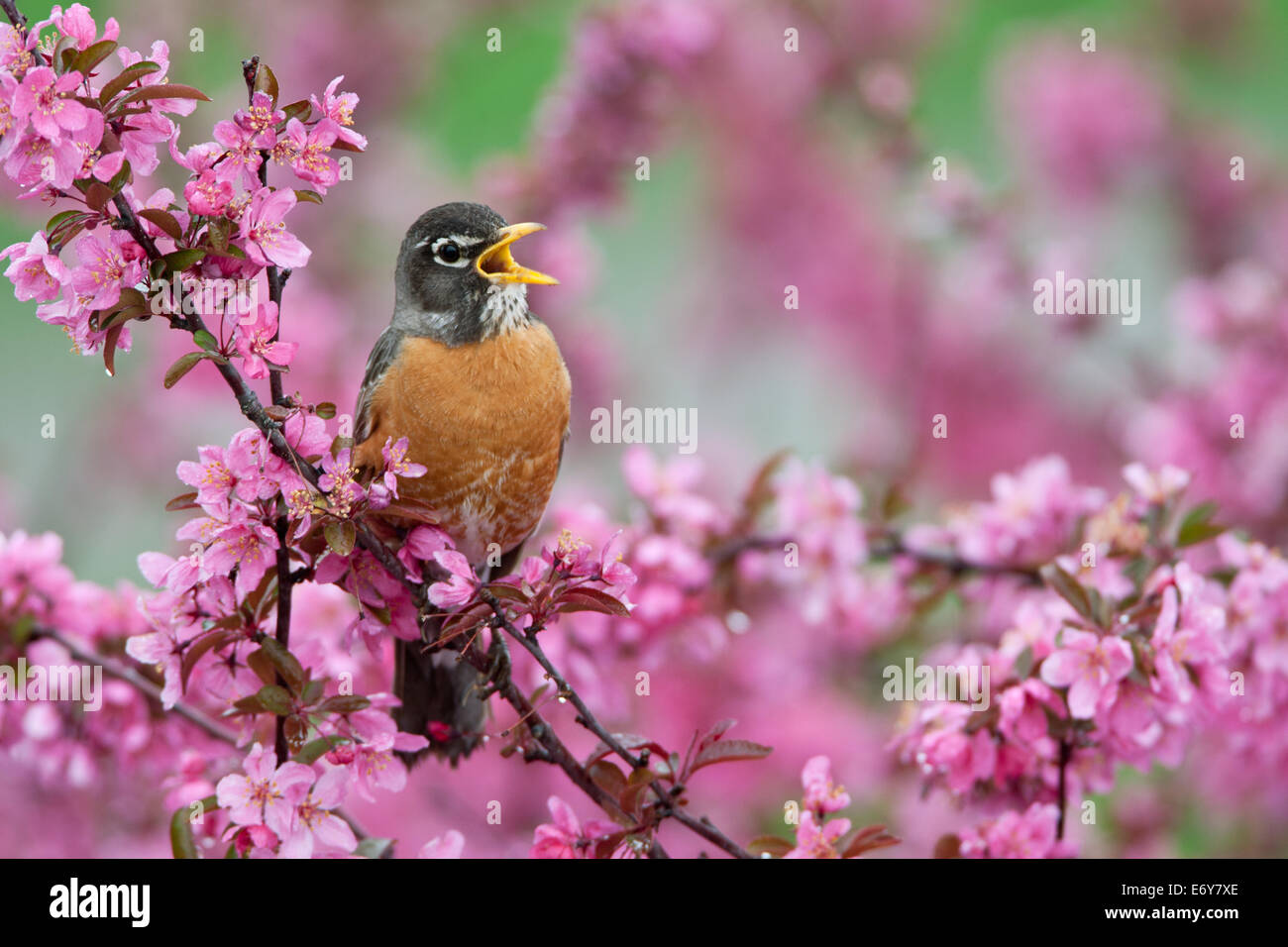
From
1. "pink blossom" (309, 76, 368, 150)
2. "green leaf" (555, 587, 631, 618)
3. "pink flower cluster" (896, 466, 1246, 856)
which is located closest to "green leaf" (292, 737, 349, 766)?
"green leaf" (555, 587, 631, 618)

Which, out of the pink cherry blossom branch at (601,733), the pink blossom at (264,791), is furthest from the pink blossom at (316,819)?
the pink cherry blossom branch at (601,733)

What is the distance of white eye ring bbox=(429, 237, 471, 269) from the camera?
1694 millimetres

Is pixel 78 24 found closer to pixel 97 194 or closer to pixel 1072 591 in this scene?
Result: pixel 97 194

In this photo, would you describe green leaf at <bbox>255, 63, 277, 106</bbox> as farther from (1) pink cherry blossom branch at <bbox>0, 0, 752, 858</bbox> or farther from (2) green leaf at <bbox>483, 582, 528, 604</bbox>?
(2) green leaf at <bbox>483, 582, 528, 604</bbox>

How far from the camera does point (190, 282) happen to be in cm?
103

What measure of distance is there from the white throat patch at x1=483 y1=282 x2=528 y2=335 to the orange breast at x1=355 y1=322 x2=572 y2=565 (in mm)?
19

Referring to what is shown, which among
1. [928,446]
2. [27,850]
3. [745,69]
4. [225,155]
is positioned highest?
[745,69]

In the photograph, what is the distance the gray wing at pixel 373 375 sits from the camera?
64.9 inches

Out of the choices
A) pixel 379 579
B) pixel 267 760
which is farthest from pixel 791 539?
pixel 267 760

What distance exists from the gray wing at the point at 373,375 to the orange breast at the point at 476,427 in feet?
0.05

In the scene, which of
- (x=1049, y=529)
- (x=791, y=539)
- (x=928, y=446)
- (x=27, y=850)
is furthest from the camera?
(x=928, y=446)

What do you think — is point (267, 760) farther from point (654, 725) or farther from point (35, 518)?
point (35, 518)

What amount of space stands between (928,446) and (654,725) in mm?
1295

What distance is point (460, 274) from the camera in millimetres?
1710
